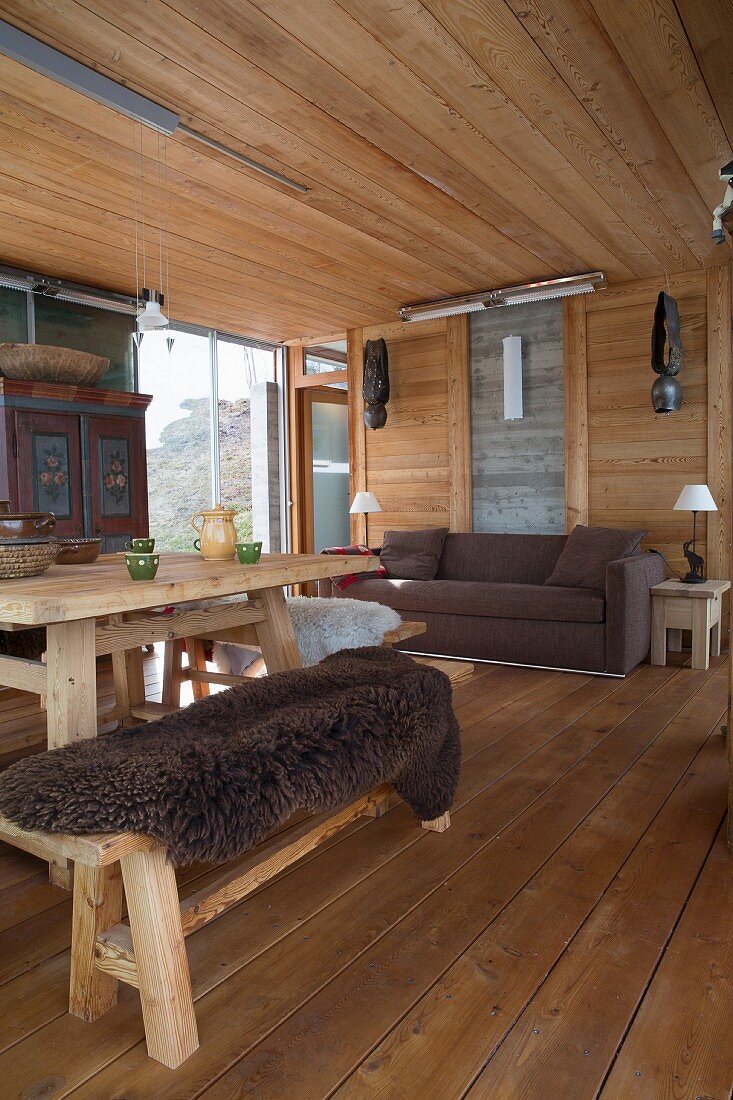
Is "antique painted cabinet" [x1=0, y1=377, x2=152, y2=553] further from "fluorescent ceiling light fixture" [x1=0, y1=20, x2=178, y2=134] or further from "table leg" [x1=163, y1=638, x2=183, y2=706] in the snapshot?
"fluorescent ceiling light fixture" [x1=0, y1=20, x2=178, y2=134]

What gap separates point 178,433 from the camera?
21.0ft

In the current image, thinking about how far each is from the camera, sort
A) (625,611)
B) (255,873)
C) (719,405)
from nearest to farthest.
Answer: (255,873) < (625,611) < (719,405)

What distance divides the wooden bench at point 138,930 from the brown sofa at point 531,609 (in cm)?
314

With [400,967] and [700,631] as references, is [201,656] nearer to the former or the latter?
[400,967]

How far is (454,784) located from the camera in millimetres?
2248

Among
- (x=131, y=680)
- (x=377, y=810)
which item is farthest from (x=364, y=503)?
(x=377, y=810)

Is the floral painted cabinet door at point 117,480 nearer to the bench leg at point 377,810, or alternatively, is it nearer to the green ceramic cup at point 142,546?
the green ceramic cup at point 142,546

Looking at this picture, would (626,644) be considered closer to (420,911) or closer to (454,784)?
(454,784)

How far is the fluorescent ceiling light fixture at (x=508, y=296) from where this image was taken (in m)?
5.25

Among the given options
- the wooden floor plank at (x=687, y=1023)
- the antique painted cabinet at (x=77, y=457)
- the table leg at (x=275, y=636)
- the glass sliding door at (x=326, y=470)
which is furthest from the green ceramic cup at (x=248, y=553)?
the glass sliding door at (x=326, y=470)

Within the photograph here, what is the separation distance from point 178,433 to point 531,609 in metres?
3.45

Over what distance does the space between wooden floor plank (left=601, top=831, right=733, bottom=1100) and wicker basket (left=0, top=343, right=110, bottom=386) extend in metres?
4.16

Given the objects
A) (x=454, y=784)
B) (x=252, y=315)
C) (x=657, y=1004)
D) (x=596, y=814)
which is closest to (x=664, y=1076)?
(x=657, y=1004)

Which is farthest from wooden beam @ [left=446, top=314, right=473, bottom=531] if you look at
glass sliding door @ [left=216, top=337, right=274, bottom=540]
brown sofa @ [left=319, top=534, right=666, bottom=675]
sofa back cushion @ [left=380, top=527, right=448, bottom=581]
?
glass sliding door @ [left=216, top=337, right=274, bottom=540]
